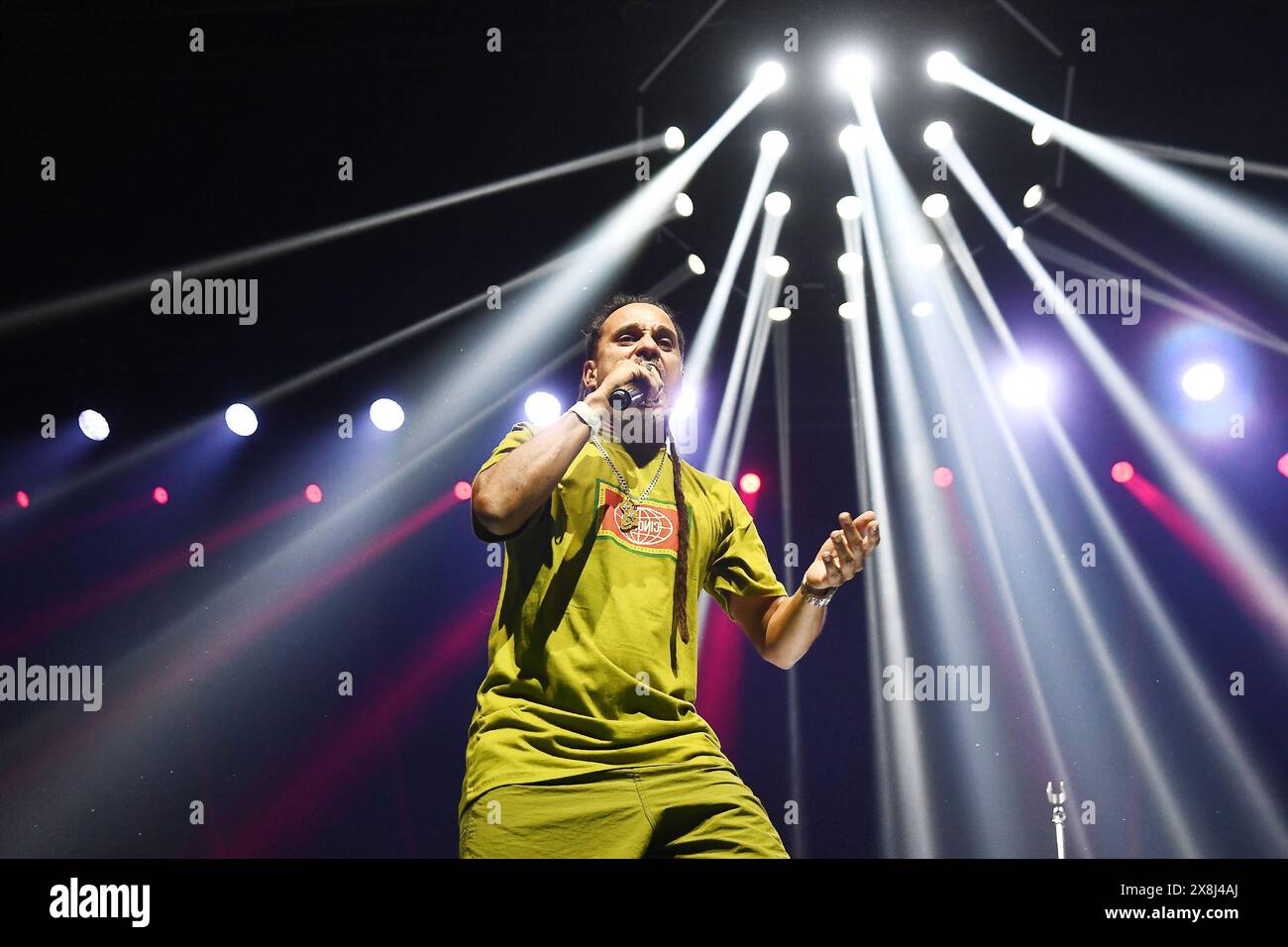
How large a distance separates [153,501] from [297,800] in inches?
73.9

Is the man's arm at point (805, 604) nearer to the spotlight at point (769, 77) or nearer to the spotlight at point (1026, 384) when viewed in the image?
the spotlight at point (769, 77)

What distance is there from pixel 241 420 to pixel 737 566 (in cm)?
376

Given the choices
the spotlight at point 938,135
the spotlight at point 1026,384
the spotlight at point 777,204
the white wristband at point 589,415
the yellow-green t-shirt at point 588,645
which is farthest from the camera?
the spotlight at point 1026,384

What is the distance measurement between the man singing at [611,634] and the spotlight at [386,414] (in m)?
2.82

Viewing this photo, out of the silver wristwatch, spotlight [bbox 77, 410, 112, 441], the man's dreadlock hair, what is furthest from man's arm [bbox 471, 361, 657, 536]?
spotlight [bbox 77, 410, 112, 441]

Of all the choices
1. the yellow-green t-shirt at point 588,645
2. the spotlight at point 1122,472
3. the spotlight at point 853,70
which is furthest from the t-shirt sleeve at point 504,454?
the spotlight at point 1122,472

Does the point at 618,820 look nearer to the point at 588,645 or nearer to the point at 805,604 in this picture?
the point at 588,645

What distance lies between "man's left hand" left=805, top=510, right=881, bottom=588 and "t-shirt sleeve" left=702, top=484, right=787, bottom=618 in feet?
0.80

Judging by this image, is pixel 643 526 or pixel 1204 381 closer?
pixel 643 526

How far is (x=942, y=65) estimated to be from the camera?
3.47m

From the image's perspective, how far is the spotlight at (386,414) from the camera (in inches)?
202

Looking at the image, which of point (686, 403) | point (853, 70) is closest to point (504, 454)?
point (853, 70)

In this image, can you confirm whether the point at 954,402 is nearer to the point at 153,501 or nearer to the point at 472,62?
the point at 472,62

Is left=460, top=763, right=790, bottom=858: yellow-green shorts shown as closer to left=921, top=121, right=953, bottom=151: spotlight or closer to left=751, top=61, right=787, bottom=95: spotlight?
left=751, top=61, right=787, bottom=95: spotlight
